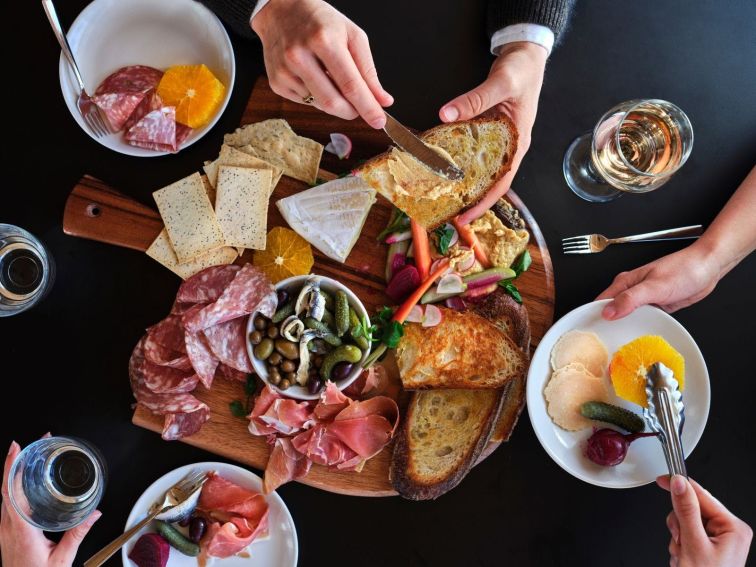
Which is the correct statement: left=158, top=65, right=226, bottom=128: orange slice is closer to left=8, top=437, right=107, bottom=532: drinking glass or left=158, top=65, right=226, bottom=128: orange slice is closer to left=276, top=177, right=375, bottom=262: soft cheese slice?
left=276, top=177, right=375, bottom=262: soft cheese slice

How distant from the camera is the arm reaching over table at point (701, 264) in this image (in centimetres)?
186

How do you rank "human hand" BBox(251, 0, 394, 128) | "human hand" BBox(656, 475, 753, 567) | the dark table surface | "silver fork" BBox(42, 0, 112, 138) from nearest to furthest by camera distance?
1. "human hand" BBox(251, 0, 394, 128)
2. "human hand" BBox(656, 475, 753, 567)
3. "silver fork" BBox(42, 0, 112, 138)
4. the dark table surface

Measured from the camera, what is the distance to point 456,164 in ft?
6.03

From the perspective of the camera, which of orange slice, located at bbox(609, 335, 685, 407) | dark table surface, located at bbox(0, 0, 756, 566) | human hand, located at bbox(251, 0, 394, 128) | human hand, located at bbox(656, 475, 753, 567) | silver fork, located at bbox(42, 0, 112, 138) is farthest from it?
dark table surface, located at bbox(0, 0, 756, 566)

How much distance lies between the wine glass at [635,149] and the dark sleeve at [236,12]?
Answer: 42.2 inches

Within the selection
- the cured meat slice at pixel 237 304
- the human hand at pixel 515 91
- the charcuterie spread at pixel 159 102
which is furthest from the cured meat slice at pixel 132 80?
the human hand at pixel 515 91

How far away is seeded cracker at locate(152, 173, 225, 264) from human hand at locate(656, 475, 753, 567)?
1478mm

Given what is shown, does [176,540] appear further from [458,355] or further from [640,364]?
[640,364]

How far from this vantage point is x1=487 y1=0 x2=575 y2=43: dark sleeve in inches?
72.8

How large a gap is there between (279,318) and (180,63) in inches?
34.6

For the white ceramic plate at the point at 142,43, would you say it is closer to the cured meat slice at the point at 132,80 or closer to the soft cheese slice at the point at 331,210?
the cured meat slice at the point at 132,80

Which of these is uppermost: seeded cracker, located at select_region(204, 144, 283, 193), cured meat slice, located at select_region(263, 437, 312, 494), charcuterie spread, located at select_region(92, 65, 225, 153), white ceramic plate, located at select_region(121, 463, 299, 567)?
charcuterie spread, located at select_region(92, 65, 225, 153)

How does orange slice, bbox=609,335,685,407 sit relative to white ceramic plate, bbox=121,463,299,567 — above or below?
above

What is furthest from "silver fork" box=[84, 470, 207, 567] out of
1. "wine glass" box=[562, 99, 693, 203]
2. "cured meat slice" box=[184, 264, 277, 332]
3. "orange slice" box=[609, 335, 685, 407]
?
"wine glass" box=[562, 99, 693, 203]
